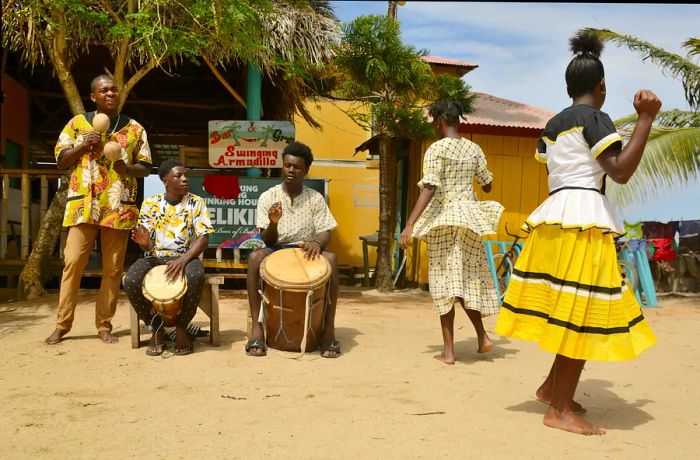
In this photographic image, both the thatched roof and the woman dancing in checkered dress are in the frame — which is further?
the thatched roof

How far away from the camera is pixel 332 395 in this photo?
3.44 meters

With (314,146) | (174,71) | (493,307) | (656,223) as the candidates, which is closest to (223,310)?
(493,307)

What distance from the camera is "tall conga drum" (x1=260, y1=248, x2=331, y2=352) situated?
14.2 feet

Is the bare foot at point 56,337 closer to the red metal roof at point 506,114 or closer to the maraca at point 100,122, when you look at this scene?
the maraca at point 100,122

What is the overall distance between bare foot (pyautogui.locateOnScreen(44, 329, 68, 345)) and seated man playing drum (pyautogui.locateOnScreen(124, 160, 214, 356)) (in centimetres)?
69

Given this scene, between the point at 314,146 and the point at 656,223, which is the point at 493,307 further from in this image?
the point at 314,146

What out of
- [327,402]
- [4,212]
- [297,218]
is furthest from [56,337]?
[4,212]

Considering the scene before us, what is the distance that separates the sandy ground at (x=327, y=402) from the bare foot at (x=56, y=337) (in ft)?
0.24

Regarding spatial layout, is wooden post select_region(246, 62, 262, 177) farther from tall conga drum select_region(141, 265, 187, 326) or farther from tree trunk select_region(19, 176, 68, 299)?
tall conga drum select_region(141, 265, 187, 326)

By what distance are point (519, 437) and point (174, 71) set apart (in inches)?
369

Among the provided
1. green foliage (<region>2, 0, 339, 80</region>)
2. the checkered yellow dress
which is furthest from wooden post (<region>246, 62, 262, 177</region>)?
the checkered yellow dress

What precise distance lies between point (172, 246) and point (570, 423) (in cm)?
290

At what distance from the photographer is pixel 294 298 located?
4.34 metres

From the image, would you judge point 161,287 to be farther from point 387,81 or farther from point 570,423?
point 387,81
